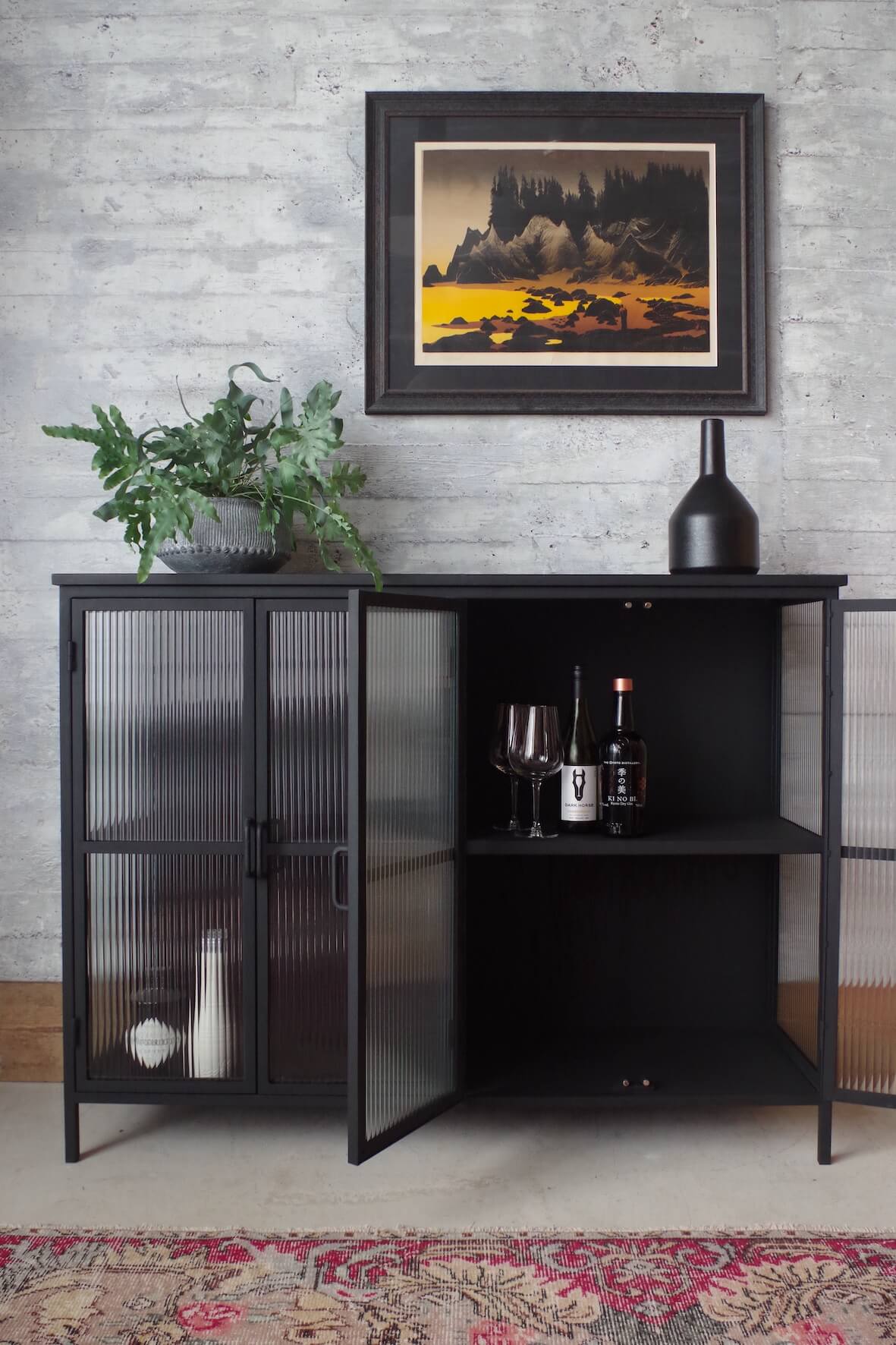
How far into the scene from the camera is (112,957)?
2.16m

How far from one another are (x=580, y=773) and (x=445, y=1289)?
3.54 ft

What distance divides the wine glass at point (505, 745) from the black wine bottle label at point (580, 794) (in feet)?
0.40

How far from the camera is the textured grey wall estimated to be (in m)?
2.56

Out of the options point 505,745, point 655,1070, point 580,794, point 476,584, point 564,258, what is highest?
point 564,258

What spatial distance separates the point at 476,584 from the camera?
212 centimetres

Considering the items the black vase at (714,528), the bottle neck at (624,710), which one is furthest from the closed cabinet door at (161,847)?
the black vase at (714,528)

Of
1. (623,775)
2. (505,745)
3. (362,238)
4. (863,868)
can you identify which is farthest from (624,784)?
(362,238)

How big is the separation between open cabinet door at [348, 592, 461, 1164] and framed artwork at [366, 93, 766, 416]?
83 centimetres

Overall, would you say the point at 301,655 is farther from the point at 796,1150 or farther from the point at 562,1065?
the point at 796,1150

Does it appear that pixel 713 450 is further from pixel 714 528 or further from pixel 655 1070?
pixel 655 1070

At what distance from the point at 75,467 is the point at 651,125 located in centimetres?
180

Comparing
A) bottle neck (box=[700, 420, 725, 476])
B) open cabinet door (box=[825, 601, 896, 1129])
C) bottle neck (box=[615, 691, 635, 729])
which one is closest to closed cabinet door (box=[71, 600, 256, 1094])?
bottle neck (box=[615, 691, 635, 729])

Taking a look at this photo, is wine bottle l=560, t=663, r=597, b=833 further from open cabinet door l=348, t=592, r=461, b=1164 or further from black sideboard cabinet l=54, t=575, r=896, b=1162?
open cabinet door l=348, t=592, r=461, b=1164

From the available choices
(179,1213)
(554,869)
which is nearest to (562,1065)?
(554,869)
